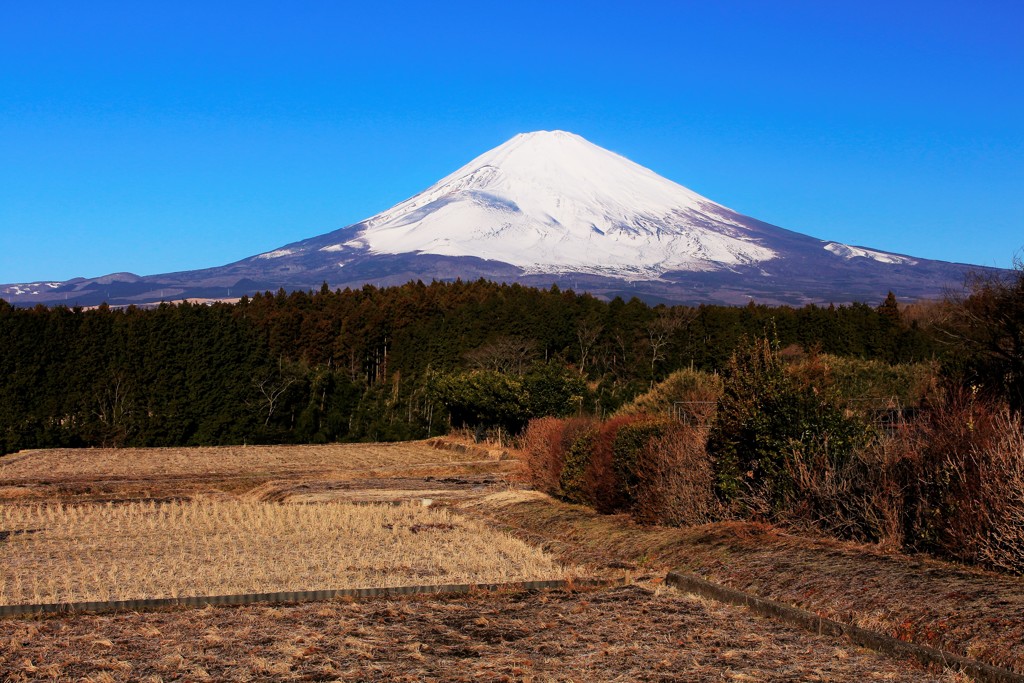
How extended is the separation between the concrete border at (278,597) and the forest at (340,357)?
34805 mm

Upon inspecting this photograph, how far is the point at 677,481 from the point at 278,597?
6.89 meters

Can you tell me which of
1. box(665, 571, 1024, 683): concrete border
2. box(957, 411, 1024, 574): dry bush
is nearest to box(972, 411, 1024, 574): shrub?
box(957, 411, 1024, 574): dry bush

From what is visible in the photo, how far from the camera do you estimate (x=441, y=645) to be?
9.26 meters

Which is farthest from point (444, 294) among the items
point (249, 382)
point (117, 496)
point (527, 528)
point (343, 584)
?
point (343, 584)

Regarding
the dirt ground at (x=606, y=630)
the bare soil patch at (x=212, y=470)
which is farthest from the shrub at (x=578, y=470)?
the bare soil patch at (x=212, y=470)

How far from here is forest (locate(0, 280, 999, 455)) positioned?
6103cm

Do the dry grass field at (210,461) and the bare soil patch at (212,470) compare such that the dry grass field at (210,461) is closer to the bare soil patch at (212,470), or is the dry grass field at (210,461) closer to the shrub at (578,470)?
the bare soil patch at (212,470)

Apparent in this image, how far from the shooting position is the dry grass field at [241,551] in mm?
12719

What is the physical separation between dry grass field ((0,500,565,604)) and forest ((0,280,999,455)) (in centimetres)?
2660

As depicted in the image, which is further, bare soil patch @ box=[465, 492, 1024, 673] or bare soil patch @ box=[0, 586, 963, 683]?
bare soil patch @ box=[465, 492, 1024, 673]

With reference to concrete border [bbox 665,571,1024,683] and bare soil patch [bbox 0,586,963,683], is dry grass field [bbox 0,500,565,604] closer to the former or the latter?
bare soil patch [bbox 0,586,963,683]

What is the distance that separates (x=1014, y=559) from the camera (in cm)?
1023

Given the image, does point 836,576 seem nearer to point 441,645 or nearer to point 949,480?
point 949,480

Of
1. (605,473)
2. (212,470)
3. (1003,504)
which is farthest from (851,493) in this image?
(212,470)
